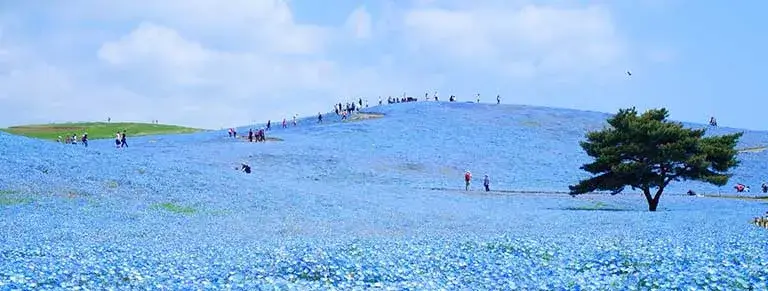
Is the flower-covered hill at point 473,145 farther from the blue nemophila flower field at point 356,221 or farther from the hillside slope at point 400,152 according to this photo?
the blue nemophila flower field at point 356,221

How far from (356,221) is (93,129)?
267 ft

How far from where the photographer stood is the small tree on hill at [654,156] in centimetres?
4031

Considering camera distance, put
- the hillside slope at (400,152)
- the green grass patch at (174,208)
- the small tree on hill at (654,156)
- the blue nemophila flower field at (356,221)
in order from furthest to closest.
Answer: the hillside slope at (400,152) → the small tree on hill at (654,156) → the green grass patch at (174,208) → the blue nemophila flower field at (356,221)

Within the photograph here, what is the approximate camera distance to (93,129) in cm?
10388

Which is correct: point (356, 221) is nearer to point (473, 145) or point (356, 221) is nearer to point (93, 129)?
point (473, 145)

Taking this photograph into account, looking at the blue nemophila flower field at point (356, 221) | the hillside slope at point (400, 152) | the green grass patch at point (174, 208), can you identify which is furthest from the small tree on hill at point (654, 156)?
the green grass patch at point (174, 208)

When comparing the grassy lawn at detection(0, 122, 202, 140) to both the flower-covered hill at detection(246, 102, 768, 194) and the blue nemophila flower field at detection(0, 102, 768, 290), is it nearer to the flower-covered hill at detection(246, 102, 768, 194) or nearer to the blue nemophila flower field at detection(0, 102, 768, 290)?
the flower-covered hill at detection(246, 102, 768, 194)

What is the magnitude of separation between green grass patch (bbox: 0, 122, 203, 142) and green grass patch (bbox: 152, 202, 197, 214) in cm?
6197

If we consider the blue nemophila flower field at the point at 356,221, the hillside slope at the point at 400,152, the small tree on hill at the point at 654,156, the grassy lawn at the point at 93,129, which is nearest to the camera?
the blue nemophila flower field at the point at 356,221

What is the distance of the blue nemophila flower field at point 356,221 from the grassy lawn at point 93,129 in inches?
1062

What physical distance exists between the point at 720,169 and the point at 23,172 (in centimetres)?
3516

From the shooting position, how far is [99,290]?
1191cm

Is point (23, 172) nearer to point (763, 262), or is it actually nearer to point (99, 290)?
point (99, 290)

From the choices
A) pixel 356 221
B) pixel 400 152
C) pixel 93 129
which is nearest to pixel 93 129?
pixel 93 129
